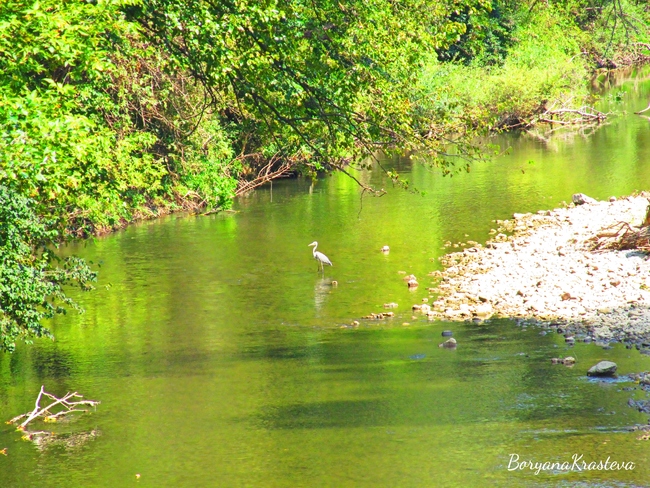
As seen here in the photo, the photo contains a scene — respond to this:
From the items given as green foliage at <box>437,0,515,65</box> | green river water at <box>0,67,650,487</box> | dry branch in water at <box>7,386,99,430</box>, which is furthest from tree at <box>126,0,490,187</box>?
green foliage at <box>437,0,515,65</box>

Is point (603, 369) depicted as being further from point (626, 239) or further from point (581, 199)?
point (581, 199)

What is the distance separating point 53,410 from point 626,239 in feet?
36.3

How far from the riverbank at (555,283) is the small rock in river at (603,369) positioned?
1508mm

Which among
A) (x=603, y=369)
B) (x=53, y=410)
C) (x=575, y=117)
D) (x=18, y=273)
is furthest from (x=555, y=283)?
(x=575, y=117)

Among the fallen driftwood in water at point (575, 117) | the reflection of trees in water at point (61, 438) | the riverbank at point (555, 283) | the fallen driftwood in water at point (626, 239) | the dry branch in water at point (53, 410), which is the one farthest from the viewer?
the fallen driftwood in water at point (575, 117)

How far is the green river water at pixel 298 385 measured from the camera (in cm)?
894

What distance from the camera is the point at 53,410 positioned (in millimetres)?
11117

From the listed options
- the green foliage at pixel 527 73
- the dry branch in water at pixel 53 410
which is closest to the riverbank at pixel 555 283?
the dry branch in water at pixel 53 410

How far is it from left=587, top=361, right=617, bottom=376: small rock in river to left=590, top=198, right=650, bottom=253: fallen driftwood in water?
562cm

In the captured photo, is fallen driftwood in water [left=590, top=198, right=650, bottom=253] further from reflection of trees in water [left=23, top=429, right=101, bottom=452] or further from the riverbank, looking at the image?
reflection of trees in water [left=23, top=429, right=101, bottom=452]

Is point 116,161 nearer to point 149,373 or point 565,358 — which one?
point 149,373

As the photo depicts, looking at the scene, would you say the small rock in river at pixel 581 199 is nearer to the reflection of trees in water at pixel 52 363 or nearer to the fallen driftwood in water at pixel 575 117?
the reflection of trees in water at pixel 52 363

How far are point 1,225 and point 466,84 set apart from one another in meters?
32.8

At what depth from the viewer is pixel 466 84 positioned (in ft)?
132
